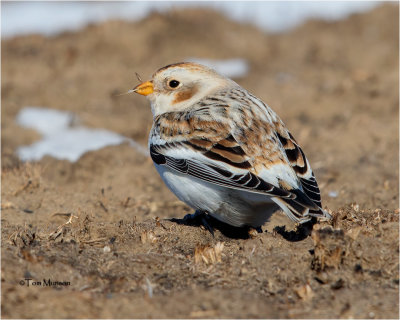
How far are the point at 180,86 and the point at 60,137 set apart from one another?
12.5ft

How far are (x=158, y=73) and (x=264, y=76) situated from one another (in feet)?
21.4

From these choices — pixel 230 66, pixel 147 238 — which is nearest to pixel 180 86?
pixel 147 238

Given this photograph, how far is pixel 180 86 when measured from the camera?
6129 mm

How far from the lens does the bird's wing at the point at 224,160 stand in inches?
191

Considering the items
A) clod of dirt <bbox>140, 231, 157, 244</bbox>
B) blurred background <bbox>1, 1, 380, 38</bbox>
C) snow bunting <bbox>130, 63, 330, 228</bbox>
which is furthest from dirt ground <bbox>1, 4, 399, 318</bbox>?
blurred background <bbox>1, 1, 380, 38</bbox>

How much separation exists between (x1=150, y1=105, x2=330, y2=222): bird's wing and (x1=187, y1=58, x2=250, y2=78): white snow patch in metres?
6.95

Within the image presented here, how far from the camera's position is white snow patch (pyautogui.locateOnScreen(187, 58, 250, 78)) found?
496 inches

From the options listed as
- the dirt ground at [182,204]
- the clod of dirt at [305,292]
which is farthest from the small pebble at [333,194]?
the clod of dirt at [305,292]

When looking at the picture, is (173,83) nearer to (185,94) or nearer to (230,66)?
(185,94)

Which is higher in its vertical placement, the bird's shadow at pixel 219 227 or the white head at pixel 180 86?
the white head at pixel 180 86

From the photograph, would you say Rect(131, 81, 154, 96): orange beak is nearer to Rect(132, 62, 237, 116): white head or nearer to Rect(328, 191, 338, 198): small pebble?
Rect(132, 62, 237, 116): white head

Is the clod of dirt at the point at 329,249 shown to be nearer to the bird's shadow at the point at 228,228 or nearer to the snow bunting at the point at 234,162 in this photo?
the snow bunting at the point at 234,162

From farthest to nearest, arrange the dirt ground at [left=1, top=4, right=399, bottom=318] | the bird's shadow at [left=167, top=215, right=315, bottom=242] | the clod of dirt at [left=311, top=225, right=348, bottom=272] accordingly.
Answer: the bird's shadow at [left=167, top=215, right=315, bottom=242] < the clod of dirt at [left=311, top=225, right=348, bottom=272] < the dirt ground at [left=1, top=4, right=399, bottom=318]

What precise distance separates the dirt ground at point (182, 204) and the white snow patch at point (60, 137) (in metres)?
0.18
